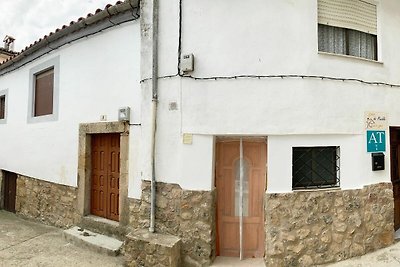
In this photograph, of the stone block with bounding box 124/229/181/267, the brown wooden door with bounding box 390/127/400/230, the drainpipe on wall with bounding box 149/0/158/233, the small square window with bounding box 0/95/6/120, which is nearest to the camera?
the stone block with bounding box 124/229/181/267

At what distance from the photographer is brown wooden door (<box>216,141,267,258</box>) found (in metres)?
4.86

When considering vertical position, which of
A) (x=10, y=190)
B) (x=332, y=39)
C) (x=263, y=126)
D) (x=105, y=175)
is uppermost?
(x=332, y=39)

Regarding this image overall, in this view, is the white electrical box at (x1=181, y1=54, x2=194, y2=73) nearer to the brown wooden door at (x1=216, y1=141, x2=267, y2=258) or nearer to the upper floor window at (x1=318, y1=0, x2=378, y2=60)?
the brown wooden door at (x1=216, y1=141, x2=267, y2=258)

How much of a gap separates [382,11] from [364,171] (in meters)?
3.05

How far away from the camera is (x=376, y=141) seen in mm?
5012

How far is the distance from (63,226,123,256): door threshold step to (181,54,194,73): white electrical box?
3.48 m

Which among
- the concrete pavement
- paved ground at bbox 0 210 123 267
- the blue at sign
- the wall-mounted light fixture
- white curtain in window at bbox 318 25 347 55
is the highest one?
white curtain in window at bbox 318 25 347 55

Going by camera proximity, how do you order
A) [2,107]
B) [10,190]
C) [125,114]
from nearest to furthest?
1. [125,114]
2. [10,190]
3. [2,107]

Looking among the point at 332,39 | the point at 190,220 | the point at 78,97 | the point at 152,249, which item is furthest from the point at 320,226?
the point at 78,97

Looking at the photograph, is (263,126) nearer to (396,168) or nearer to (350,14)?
(350,14)

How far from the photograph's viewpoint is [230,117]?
454cm

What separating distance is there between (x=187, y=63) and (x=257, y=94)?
1238mm

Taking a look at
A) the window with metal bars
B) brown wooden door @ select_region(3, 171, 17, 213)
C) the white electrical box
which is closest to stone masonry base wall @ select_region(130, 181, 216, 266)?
the window with metal bars

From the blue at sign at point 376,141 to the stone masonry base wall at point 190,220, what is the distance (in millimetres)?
A: 2873
